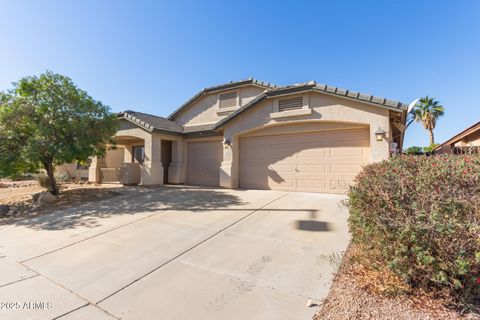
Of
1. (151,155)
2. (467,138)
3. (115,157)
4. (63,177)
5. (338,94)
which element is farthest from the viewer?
(115,157)

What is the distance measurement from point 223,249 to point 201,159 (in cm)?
908

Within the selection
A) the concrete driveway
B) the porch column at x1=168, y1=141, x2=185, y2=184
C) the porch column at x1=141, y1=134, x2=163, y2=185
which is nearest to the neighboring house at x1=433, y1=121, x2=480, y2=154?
the concrete driveway

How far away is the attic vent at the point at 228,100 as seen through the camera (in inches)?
536

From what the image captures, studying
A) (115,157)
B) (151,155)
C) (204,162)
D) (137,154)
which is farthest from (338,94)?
(115,157)

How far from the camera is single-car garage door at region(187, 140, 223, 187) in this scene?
39.8 ft

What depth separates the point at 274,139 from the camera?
1023 cm

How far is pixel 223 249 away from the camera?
4023mm

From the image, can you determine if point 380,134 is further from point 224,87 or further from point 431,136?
point 431,136

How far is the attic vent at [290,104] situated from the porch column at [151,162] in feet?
23.3

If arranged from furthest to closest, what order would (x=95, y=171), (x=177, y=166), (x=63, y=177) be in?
(x=63, y=177) → (x=95, y=171) → (x=177, y=166)

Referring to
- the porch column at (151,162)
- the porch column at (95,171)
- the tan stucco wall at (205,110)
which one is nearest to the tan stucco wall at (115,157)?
the porch column at (95,171)

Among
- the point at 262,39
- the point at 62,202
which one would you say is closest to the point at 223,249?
the point at 62,202

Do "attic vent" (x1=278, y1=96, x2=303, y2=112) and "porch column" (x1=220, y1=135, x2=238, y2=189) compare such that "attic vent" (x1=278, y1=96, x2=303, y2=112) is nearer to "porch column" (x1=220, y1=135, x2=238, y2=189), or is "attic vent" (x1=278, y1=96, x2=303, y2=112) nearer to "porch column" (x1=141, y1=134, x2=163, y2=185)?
"porch column" (x1=220, y1=135, x2=238, y2=189)

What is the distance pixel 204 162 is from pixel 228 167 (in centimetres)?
239
